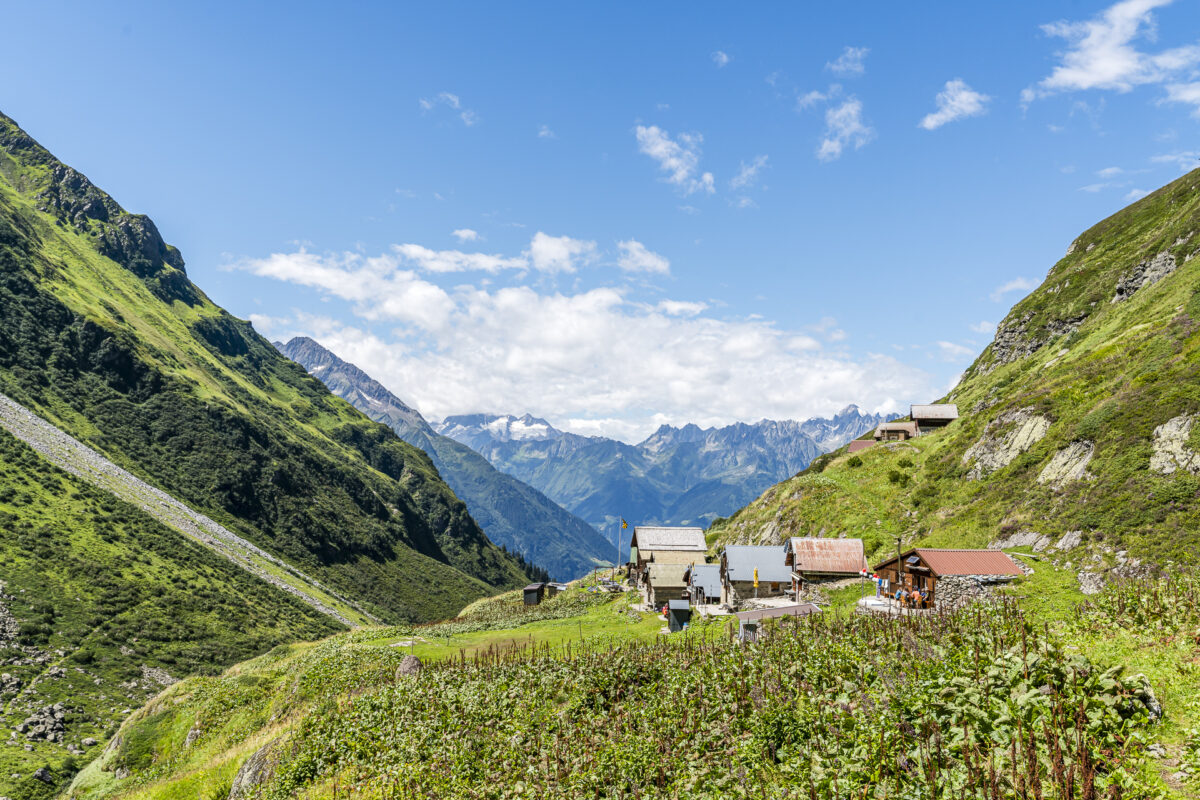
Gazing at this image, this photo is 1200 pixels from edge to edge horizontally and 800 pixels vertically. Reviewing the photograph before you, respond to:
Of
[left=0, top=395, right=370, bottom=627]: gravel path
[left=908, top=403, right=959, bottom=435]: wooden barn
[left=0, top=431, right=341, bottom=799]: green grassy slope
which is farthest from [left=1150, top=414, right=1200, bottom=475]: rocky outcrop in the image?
[left=0, top=395, right=370, bottom=627]: gravel path

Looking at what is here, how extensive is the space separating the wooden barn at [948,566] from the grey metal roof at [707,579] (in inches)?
919

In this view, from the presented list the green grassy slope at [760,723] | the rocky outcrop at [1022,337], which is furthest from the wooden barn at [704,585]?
the rocky outcrop at [1022,337]

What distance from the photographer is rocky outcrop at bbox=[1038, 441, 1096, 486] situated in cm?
5059

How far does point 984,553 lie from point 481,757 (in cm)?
4125

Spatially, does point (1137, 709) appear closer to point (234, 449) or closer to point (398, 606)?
point (398, 606)

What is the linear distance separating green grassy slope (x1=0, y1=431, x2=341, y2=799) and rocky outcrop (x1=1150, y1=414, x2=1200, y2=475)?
97598mm

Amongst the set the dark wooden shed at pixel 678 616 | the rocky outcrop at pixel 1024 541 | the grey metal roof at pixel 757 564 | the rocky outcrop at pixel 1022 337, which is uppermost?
the rocky outcrop at pixel 1022 337

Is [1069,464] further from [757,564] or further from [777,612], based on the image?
[777,612]

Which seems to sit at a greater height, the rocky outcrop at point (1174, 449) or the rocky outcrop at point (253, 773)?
the rocky outcrop at point (1174, 449)

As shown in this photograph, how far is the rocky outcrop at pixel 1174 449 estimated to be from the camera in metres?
41.8

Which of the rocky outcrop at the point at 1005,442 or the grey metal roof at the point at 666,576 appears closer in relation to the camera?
the rocky outcrop at the point at 1005,442

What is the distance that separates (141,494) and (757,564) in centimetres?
15312

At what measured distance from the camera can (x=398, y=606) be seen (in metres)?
196

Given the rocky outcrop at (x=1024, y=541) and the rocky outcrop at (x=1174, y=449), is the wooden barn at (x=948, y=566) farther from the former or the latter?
the rocky outcrop at (x=1174, y=449)
